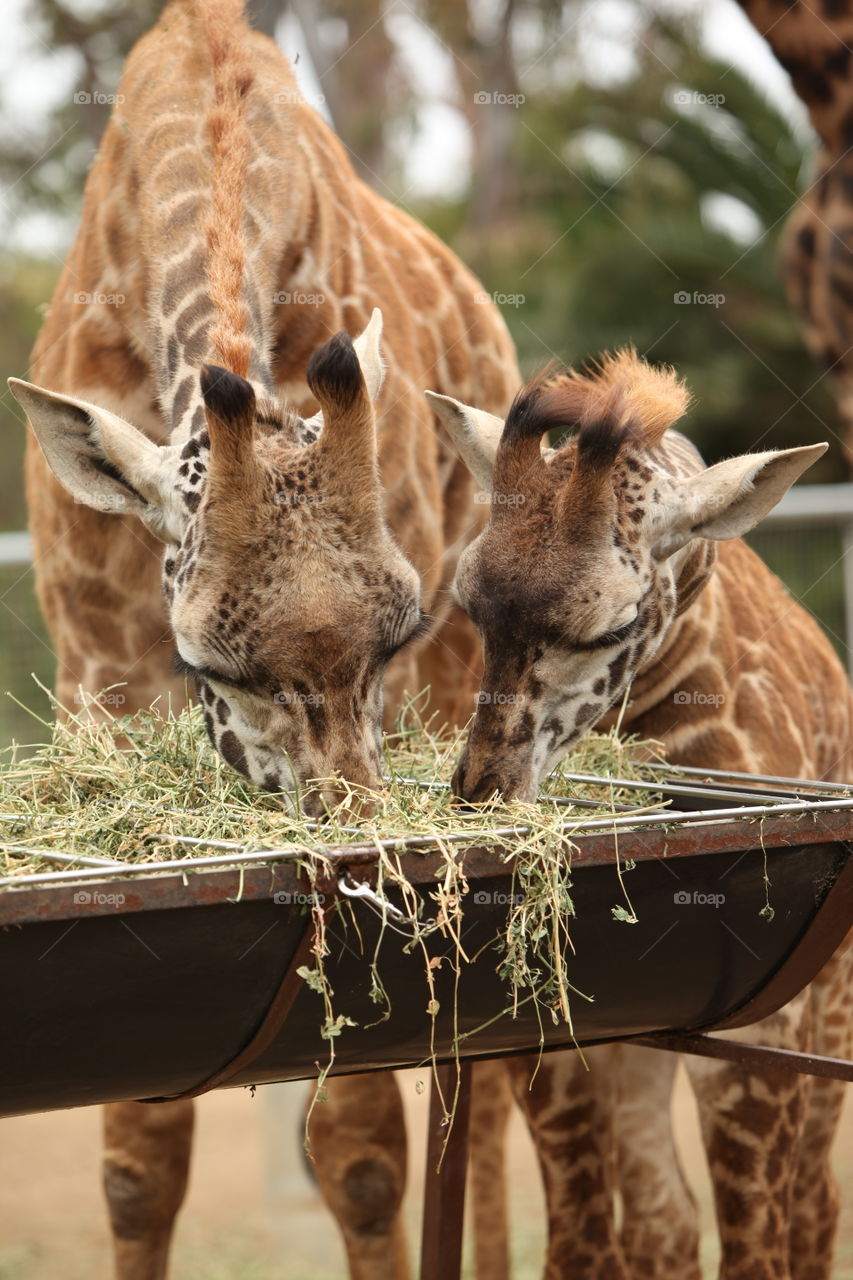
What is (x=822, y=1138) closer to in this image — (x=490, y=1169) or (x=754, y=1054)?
(x=490, y=1169)

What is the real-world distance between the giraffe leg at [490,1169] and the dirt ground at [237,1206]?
15.4 inches

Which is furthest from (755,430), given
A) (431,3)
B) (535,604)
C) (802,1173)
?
(535,604)

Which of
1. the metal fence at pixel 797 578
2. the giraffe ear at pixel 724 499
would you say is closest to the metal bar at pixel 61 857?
the giraffe ear at pixel 724 499

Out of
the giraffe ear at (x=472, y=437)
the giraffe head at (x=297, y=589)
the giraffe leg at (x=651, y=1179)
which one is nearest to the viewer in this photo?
the giraffe head at (x=297, y=589)

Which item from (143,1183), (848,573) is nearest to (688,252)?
(848,573)

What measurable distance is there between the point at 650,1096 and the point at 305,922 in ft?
9.83

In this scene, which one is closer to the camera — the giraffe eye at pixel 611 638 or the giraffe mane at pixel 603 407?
the giraffe mane at pixel 603 407

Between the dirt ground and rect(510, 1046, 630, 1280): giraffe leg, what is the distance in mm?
1705

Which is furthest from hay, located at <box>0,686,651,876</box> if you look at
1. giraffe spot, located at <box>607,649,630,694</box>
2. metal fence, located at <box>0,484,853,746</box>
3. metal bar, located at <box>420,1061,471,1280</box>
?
metal fence, located at <box>0,484,853,746</box>

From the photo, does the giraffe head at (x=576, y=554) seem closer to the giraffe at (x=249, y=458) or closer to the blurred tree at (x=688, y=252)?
the giraffe at (x=249, y=458)

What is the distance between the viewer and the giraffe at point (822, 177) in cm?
532

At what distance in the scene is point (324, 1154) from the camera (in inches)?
→ 210

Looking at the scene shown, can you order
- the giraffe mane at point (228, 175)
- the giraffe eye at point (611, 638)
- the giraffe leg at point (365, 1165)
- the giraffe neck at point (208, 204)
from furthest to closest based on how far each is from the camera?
1. the giraffe leg at point (365, 1165)
2. the giraffe neck at point (208, 204)
3. the giraffe mane at point (228, 175)
4. the giraffe eye at point (611, 638)

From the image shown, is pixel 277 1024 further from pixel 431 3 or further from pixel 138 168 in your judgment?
pixel 431 3
